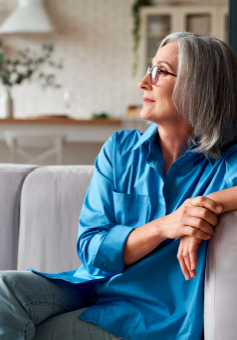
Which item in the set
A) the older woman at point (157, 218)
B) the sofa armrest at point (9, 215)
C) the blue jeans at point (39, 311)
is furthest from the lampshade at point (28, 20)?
the blue jeans at point (39, 311)

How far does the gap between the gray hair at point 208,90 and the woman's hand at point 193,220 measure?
218 millimetres

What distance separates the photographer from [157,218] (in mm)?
1222

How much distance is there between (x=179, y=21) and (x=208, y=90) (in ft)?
16.5

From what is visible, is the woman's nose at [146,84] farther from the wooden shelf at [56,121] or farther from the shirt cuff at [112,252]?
the wooden shelf at [56,121]

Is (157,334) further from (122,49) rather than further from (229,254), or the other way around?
(122,49)

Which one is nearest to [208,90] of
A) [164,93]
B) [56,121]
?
[164,93]

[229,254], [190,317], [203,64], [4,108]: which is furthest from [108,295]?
[4,108]

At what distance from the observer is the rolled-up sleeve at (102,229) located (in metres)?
1.18

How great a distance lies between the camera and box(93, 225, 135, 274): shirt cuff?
1167mm

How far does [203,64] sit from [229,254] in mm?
538

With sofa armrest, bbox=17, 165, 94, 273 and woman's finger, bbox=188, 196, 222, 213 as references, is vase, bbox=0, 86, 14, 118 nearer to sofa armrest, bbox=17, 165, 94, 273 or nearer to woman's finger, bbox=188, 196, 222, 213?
sofa armrest, bbox=17, 165, 94, 273

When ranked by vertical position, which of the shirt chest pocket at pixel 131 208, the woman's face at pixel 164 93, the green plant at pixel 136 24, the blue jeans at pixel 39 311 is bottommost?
the blue jeans at pixel 39 311

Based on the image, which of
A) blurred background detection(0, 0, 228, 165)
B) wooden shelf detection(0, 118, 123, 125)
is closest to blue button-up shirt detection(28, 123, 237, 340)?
wooden shelf detection(0, 118, 123, 125)

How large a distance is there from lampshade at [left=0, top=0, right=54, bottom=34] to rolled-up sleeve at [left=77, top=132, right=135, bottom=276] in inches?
190
